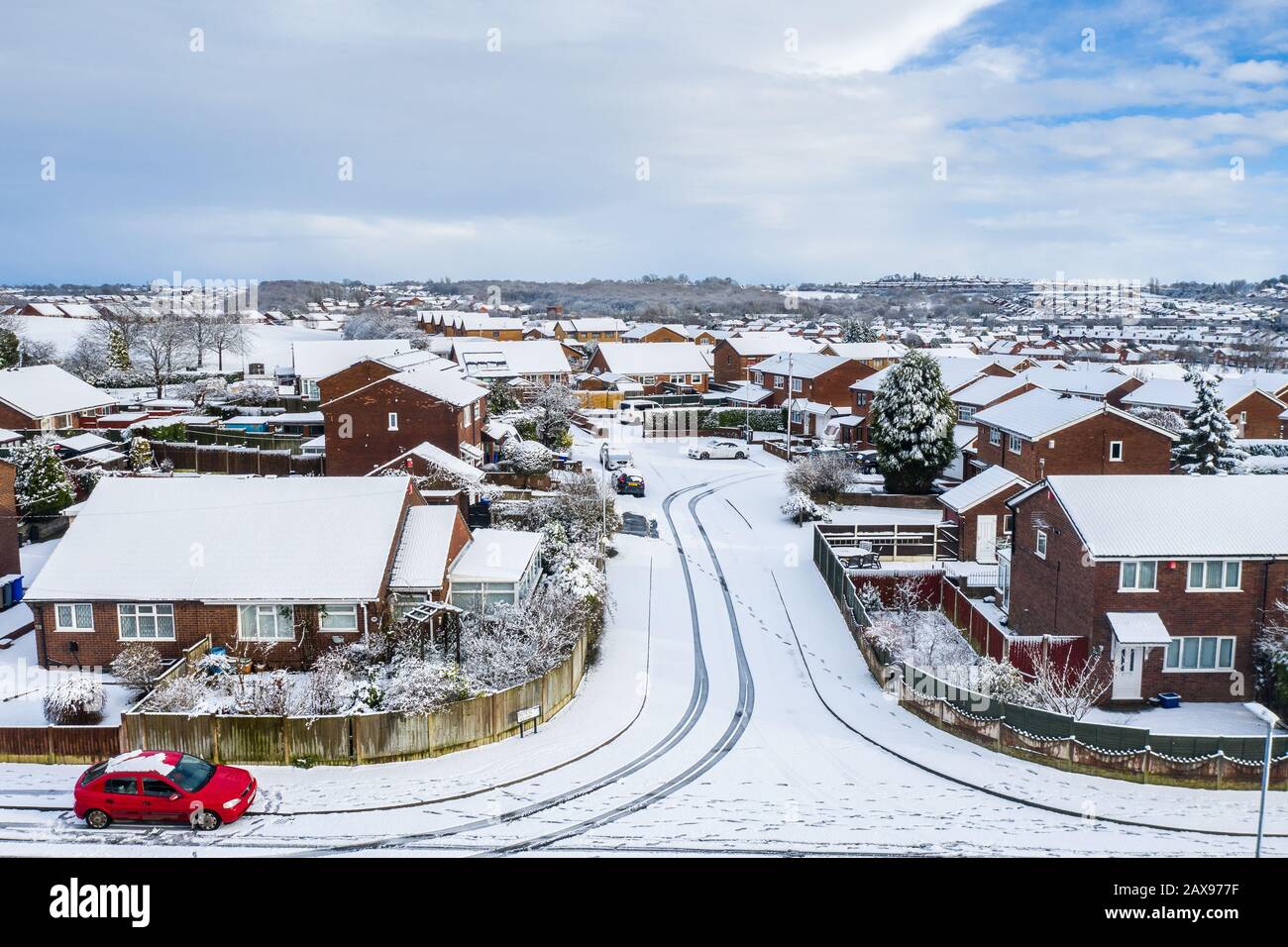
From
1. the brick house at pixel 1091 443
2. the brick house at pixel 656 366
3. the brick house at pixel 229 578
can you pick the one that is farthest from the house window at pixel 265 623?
the brick house at pixel 656 366

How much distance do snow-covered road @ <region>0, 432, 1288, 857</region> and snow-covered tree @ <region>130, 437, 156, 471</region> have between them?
3468cm

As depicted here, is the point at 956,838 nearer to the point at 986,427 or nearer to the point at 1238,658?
the point at 1238,658

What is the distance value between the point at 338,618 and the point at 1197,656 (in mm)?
24969

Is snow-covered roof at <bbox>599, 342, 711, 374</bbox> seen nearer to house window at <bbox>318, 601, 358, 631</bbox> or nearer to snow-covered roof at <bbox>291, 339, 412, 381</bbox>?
snow-covered roof at <bbox>291, 339, 412, 381</bbox>

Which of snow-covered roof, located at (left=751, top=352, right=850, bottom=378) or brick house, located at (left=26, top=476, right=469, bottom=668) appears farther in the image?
snow-covered roof, located at (left=751, top=352, right=850, bottom=378)

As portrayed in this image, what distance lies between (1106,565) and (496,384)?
54.3 meters

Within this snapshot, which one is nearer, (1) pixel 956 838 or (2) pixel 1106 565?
(1) pixel 956 838

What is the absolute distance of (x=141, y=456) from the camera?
53000 mm

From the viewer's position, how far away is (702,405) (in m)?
86.3

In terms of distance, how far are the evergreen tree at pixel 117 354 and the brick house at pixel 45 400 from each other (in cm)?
2535

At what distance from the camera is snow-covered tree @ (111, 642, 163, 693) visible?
2550 centimetres

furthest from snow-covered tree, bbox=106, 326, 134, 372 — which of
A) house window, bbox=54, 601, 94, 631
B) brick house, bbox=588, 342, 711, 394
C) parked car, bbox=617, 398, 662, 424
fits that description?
house window, bbox=54, 601, 94, 631
